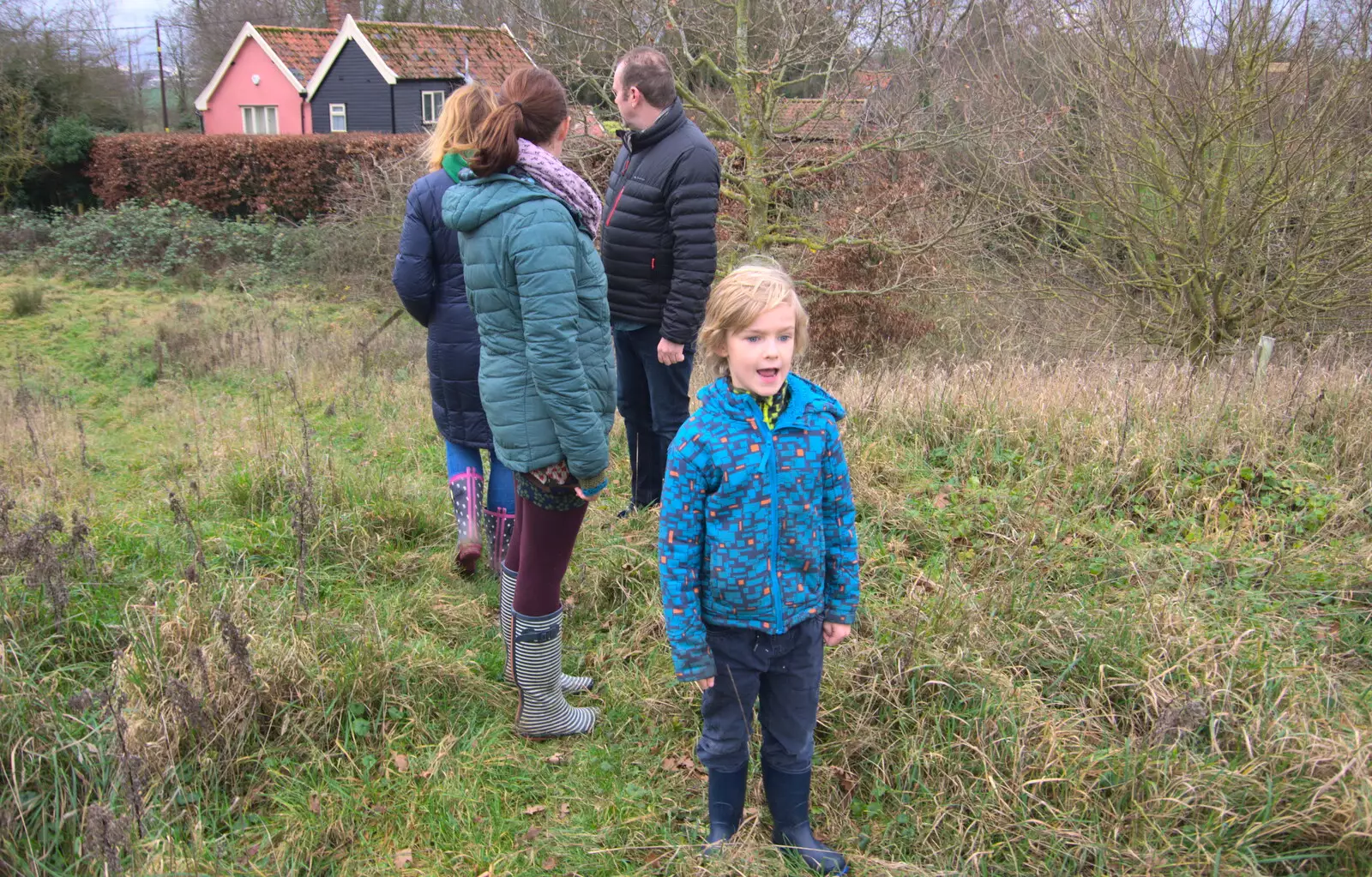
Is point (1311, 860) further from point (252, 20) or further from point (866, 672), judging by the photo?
point (252, 20)

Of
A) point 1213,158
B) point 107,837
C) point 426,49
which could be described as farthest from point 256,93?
point 107,837

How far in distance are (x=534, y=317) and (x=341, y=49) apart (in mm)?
29797

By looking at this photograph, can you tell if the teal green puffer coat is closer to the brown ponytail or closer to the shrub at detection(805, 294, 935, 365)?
the brown ponytail

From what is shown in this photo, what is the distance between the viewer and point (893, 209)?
11.1 m

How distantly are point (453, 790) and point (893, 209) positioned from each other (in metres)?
9.64

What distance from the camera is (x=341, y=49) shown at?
28.2m

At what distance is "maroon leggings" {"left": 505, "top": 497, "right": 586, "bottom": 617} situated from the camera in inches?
115

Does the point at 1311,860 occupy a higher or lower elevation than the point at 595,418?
lower

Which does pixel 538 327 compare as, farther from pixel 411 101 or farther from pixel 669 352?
pixel 411 101

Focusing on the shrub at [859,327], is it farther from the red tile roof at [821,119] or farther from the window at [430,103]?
the window at [430,103]

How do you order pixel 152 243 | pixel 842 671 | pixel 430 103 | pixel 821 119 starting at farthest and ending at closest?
pixel 430 103
pixel 152 243
pixel 821 119
pixel 842 671

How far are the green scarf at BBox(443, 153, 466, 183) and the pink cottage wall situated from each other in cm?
3129

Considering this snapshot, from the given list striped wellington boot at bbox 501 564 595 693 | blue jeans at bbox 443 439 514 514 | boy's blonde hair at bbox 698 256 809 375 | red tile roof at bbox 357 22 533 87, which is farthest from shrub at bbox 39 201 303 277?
boy's blonde hair at bbox 698 256 809 375

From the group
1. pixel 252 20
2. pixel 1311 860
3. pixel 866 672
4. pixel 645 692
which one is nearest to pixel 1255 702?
pixel 1311 860
